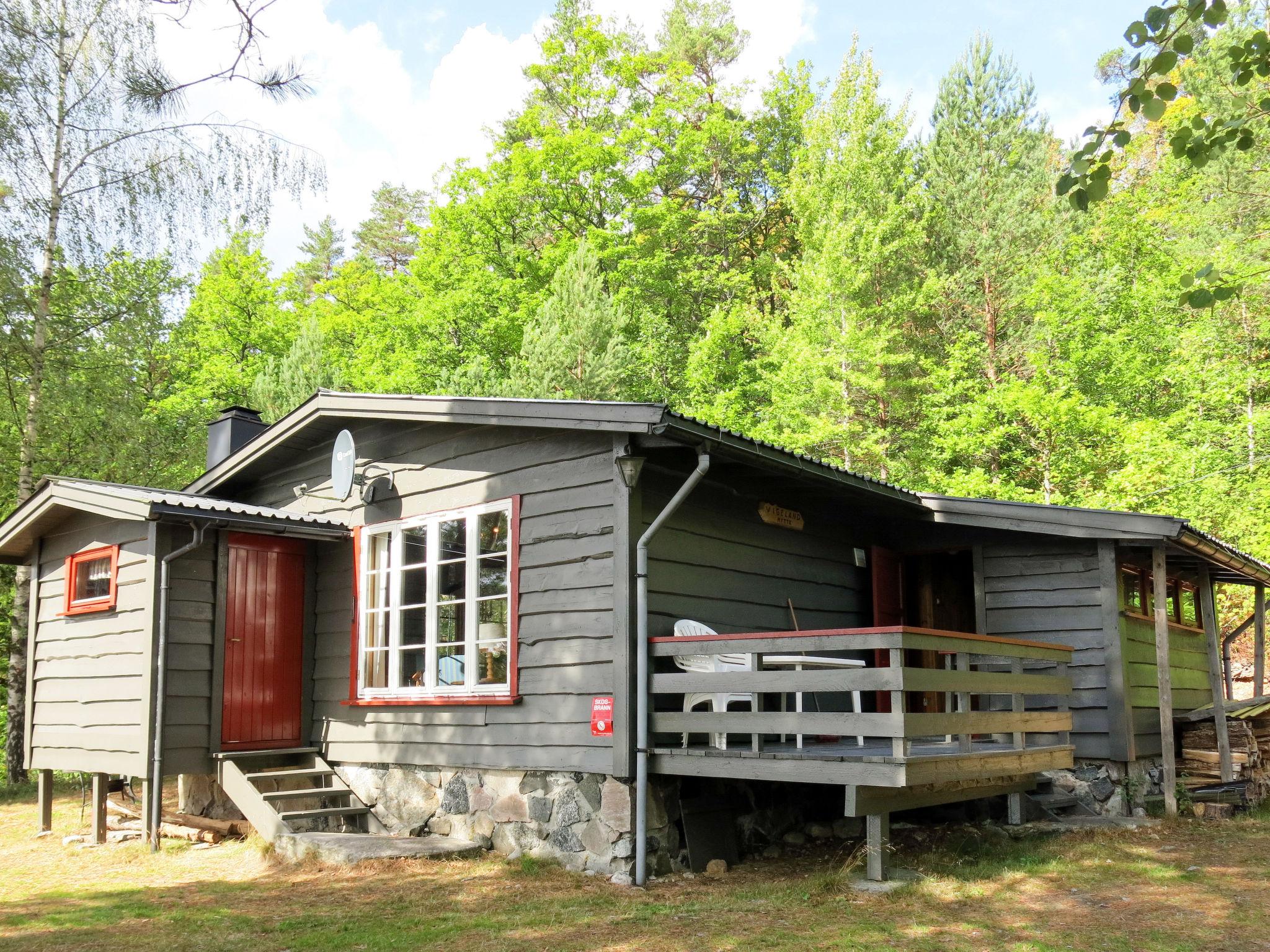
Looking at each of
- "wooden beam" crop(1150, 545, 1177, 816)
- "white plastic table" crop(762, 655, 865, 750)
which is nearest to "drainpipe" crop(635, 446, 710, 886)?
"white plastic table" crop(762, 655, 865, 750)

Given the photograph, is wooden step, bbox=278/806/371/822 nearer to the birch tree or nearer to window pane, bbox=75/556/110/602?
window pane, bbox=75/556/110/602

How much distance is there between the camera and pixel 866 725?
6.12 metres

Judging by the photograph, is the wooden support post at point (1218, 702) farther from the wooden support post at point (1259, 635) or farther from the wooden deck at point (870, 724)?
the wooden deck at point (870, 724)

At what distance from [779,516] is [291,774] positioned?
4.69 metres

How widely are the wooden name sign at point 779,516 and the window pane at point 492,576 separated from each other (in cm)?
223

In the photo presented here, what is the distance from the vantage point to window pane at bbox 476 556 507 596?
8258 mm

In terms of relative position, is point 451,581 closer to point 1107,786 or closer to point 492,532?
point 492,532

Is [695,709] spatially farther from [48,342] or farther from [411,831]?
[48,342]

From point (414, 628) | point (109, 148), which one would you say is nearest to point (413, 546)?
point (414, 628)

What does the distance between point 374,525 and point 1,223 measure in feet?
13.7

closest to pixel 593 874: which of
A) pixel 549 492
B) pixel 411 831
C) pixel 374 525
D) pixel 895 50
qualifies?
pixel 411 831

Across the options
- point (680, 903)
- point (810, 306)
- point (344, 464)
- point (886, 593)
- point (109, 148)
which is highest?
point (810, 306)

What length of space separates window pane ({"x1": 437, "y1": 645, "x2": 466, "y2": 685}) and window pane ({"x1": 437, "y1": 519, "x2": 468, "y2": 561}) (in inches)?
29.9

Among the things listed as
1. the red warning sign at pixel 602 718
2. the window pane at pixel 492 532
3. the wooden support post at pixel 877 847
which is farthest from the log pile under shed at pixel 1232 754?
the window pane at pixel 492 532
